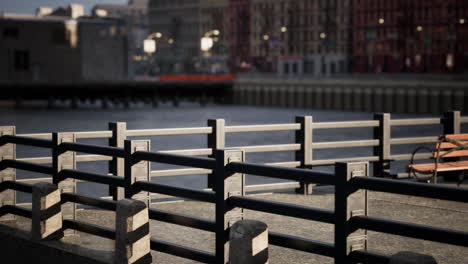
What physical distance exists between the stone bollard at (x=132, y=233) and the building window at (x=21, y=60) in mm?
94730

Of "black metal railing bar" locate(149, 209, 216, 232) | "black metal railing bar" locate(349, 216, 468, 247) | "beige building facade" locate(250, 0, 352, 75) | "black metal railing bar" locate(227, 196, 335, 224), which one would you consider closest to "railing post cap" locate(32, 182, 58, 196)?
"black metal railing bar" locate(149, 209, 216, 232)

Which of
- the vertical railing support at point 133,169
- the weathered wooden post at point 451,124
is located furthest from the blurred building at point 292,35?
the vertical railing support at point 133,169

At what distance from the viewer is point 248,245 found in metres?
6.43

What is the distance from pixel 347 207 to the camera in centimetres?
617

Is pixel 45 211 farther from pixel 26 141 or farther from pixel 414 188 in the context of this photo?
pixel 414 188

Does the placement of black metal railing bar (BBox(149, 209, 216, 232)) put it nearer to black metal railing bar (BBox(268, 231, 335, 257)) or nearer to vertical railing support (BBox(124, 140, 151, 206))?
vertical railing support (BBox(124, 140, 151, 206))

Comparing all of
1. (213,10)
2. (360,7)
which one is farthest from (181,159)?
(213,10)

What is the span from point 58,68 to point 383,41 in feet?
148

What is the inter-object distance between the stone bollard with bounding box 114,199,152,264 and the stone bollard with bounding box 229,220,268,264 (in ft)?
4.21

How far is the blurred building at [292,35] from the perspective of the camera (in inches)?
5148

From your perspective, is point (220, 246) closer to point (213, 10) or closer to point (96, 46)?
→ point (96, 46)

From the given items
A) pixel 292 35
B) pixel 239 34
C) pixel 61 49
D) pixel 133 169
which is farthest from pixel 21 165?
pixel 239 34

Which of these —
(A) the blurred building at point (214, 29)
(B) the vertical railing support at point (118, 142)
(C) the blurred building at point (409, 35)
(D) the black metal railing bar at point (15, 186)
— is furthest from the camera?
(A) the blurred building at point (214, 29)

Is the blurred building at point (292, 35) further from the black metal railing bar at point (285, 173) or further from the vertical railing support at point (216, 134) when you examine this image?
the black metal railing bar at point (285, 173)
